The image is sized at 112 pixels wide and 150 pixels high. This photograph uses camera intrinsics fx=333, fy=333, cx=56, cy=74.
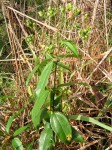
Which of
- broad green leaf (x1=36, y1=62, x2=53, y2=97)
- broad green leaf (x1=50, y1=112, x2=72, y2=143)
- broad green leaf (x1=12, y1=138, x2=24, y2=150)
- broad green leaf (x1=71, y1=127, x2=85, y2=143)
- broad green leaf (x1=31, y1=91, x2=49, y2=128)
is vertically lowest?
broad green leaf (x1=12, y1=138, x2=24, y2=150)

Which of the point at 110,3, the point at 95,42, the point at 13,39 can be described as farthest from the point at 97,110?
the point at 110,3

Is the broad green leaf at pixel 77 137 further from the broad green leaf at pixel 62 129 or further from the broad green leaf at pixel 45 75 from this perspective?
the broad green leaf at pixel 45 75

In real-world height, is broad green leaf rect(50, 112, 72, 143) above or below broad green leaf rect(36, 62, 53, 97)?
below

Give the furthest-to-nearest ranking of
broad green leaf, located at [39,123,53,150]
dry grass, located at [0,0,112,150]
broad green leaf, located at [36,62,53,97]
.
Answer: dry grass, located at [0,0,112,150] → broad green leaf, located at [39,123,53,150] → broad green leaf, located at [36,62,53,97]

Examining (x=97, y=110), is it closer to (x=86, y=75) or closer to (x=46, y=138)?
(x=86, y=75)

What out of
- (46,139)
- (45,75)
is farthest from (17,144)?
(45,75)

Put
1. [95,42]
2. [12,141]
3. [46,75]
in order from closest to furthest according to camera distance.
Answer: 1. [46,75]
2. [12,141]
3. [95,42]

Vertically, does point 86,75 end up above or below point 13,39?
below

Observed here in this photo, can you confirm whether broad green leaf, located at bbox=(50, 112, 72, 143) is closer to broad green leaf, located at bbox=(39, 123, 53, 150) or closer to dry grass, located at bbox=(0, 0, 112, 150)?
broad green leaf, located at bbox=(39, 123, 53, 150)

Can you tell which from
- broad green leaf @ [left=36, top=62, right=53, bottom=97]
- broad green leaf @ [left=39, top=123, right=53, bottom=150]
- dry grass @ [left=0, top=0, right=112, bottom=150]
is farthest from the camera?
dry grass @ [left=0, top=0, right=112, bottom=150]

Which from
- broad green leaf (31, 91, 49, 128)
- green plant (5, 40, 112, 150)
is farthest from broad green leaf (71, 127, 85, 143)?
broad green leaf (31, 91, 49, 128)

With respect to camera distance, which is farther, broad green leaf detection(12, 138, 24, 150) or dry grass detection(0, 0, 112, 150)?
dry grass detection(0, 0, 112, 150)
